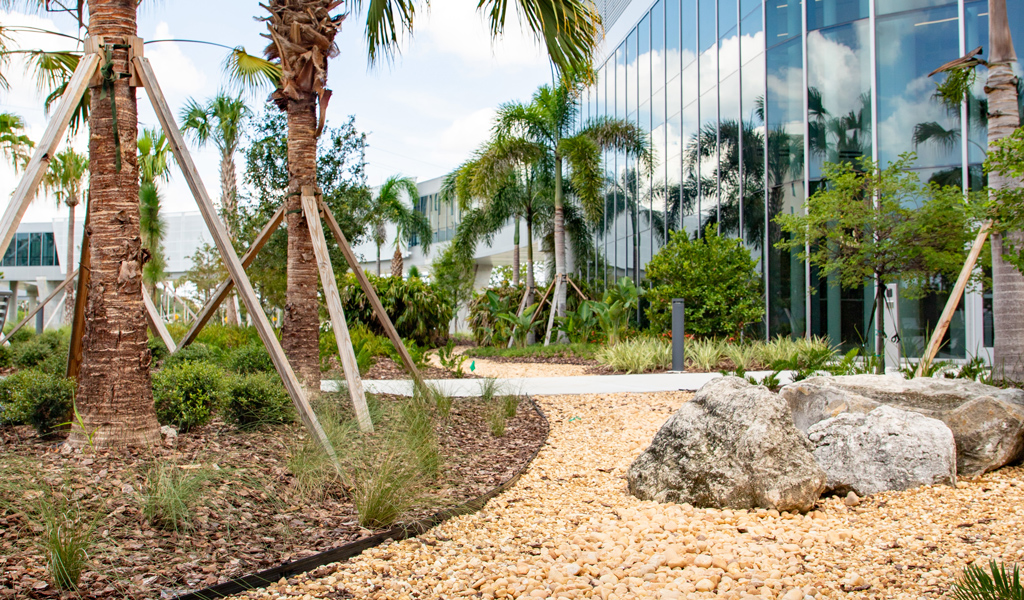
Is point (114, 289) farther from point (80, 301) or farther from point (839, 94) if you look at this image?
point (839, 94)

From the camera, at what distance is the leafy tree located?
1245 cm

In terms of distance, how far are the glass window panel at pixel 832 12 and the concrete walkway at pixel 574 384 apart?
23.4 ft

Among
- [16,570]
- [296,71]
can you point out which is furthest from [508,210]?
[16,570]

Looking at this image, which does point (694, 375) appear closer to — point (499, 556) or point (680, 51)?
point (499, 556)

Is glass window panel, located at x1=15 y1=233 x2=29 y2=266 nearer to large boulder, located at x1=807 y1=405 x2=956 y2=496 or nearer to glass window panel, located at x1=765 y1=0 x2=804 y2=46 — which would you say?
glass window panel, located at x1=765 y1=0 x2=804 y2=46

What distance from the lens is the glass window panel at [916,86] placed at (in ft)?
36.9

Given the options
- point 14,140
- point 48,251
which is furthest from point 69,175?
point 48,251

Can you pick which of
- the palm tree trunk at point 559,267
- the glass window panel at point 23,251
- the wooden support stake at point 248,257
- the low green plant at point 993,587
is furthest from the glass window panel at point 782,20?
the glass window panel at point 23,251

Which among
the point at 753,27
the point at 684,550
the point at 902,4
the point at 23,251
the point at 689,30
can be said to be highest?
the point at 689,30

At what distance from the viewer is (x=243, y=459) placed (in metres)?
4.02

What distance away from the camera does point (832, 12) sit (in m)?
12.3

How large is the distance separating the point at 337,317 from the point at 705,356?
297 inches

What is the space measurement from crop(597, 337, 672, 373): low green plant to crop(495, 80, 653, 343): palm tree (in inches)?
210

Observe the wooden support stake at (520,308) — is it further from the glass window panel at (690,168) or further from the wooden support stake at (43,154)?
the wooden support stake at (43,154)
